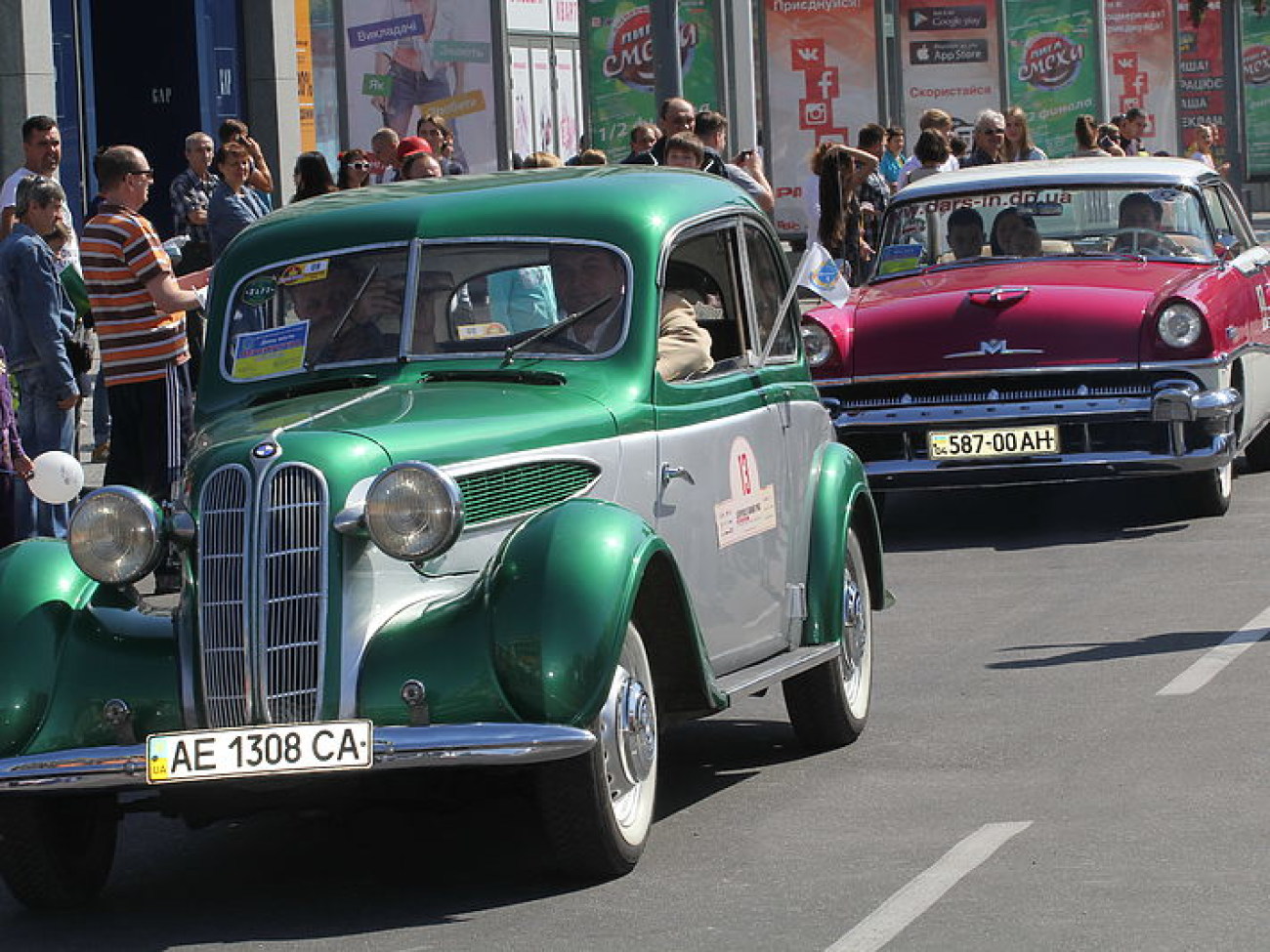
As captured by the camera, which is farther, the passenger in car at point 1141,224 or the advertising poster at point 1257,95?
the advertising poster at point 1257,95

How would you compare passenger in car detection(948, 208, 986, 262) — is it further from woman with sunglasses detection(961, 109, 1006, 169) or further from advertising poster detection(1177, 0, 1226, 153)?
advertising poster detection(1177, 0, 1226, 153)

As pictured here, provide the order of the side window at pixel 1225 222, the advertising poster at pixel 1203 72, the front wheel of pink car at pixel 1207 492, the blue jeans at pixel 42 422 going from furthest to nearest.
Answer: the advertising poster at pixel 1203 72 < the side window at pixel 1225 222 < the front wheel of pink car at pixel 1207 492 < the blue jeans at pixel 42 422

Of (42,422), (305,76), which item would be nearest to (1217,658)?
(42,422)

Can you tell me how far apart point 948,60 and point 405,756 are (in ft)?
99.0

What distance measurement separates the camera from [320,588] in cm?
644

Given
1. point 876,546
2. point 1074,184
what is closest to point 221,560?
point 876,546

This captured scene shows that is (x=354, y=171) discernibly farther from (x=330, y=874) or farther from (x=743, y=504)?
(x=330, y=874)

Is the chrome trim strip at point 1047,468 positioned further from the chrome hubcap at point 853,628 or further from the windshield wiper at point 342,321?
the windshield wiper at point 342,321

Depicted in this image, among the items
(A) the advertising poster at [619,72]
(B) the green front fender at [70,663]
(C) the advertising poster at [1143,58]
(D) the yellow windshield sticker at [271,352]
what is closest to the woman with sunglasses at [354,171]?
(D) the yellow windshield sticker at [271,352]

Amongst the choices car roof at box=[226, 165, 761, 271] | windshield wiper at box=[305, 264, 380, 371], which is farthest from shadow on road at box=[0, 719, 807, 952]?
car roof at box=[226, 165, 761, 271]

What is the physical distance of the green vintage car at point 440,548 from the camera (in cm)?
638

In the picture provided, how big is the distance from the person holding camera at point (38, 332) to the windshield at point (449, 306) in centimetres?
497

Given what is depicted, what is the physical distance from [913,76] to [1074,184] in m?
21.4

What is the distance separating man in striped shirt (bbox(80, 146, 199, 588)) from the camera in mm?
12555
